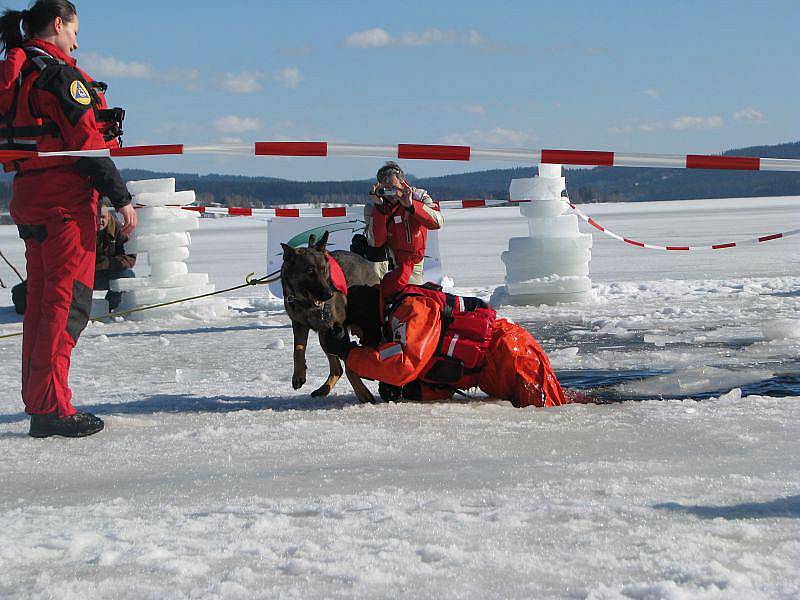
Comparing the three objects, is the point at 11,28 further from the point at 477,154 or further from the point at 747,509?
the point at 747,509

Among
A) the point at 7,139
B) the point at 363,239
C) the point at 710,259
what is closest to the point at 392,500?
the point at 7,139

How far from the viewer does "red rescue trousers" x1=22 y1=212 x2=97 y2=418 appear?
4258 millimetres

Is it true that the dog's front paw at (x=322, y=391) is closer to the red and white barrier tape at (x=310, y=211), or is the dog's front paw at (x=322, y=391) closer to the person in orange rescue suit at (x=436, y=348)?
the person in orange rescue suit at (x=436, y=348)

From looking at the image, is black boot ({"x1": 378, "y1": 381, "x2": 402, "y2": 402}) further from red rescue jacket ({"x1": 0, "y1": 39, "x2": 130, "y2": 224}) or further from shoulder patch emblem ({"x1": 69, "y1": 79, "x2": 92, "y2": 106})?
shoulder patch emblem ({"x1": 69, "y1": 79, "x2": 92, "y2": 106})

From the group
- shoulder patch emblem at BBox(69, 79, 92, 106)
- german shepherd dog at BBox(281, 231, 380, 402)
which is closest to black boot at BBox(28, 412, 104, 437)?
german shepherd dog at BBox(281, 231, 380, 402)

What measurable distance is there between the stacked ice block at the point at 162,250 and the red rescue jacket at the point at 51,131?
226 inches

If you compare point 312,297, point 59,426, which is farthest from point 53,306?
point 312,297

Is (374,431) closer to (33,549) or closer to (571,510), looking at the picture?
(571,510)

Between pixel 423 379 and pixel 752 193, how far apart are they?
10852cm

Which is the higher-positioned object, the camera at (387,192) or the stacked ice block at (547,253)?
the camera at (387,192)

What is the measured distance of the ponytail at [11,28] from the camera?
4.21 m

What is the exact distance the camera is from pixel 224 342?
7926mm

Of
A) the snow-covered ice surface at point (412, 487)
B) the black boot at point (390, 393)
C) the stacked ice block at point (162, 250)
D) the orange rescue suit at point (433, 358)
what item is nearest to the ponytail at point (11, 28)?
the snow-covered ice surface at point (412, 487)

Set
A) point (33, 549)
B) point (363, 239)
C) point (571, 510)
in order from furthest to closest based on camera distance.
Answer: point (363, 239)
point (571, 510)
point (33, 549)
